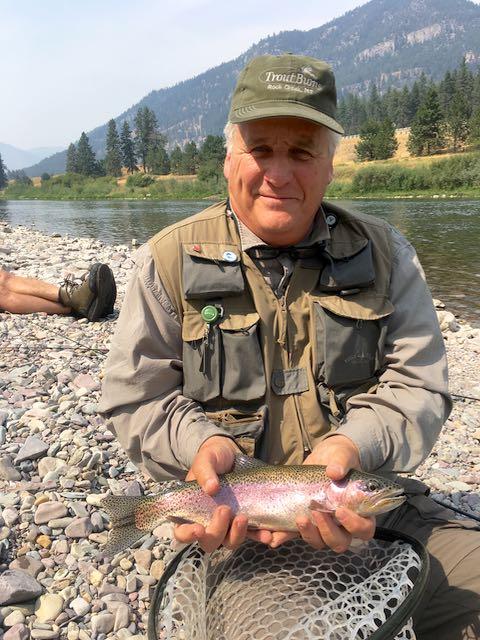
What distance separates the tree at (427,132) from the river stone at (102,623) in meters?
94.4

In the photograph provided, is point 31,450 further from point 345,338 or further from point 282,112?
point 282,112

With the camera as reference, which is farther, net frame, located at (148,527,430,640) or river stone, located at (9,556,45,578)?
river stone, located at (9,556,45,578)

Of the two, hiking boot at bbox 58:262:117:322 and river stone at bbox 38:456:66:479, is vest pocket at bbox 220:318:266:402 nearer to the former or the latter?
river stone at bbox 38:456:66:479

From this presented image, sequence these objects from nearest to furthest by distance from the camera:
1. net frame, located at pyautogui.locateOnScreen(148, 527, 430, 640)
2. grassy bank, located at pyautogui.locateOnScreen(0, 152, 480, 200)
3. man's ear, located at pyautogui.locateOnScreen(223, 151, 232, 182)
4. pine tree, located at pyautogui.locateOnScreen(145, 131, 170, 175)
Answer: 1. net frame, located at pyautogui.locateOnScreen(148, 527, 430, 640)
2. man's ear, located at pyautogui.locateOnScreen(223, 151, 232, 182)
3. grassy bank, located at pyautogui.locateOnScreen(0, 152, 480, 200)
4. pine tree, located at pyautogui.locateOnScreen(145, 131, 170, 175)

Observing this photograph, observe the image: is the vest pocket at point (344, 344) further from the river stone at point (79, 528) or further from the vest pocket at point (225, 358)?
the river stone at point (79, 528)

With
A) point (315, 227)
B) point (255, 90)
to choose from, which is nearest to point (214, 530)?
point (315, 227)

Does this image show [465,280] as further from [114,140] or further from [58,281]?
[114,140]

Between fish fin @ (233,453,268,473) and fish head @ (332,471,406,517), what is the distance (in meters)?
0.36

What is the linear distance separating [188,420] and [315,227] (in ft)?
3.52

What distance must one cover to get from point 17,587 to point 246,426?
146cm

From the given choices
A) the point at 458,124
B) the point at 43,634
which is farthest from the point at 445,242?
the point at 458,124

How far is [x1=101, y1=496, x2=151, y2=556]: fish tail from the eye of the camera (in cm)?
243

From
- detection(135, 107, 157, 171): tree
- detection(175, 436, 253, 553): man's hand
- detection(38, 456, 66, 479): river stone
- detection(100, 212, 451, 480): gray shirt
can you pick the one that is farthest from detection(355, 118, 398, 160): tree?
detection(175, 436, 253, 553): man's hand

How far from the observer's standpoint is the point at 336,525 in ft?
7.15
